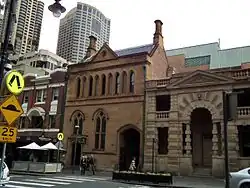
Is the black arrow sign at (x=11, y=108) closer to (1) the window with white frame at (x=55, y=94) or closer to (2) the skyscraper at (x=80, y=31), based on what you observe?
(1) the window with white frame at (x=55, y=94)

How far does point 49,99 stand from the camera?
3591 cm

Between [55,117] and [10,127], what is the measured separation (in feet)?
90.6

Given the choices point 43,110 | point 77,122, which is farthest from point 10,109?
point 43,110

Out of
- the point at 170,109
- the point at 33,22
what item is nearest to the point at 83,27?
the point at 170,109

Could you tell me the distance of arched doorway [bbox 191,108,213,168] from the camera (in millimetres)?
27141

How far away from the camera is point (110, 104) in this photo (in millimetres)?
31219

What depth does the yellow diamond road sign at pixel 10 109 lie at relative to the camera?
7636 mm

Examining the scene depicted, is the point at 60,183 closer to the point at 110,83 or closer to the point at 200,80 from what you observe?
the point at 200,80

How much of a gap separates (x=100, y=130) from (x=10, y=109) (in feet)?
78.5

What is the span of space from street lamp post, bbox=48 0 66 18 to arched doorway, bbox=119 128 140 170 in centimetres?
2061

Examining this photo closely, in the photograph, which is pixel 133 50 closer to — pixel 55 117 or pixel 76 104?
pixel 76 104

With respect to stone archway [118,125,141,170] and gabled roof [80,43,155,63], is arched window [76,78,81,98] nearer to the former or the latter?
gabled roof [80,43,155,63]

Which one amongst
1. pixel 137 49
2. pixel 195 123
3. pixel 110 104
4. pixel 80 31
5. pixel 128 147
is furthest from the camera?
pixel 80 31

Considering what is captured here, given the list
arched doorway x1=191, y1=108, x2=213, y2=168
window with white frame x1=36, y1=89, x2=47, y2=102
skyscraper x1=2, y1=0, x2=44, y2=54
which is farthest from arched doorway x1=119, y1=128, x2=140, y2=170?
skyscraper x1=2, y1=0, x2=44, y2=54
